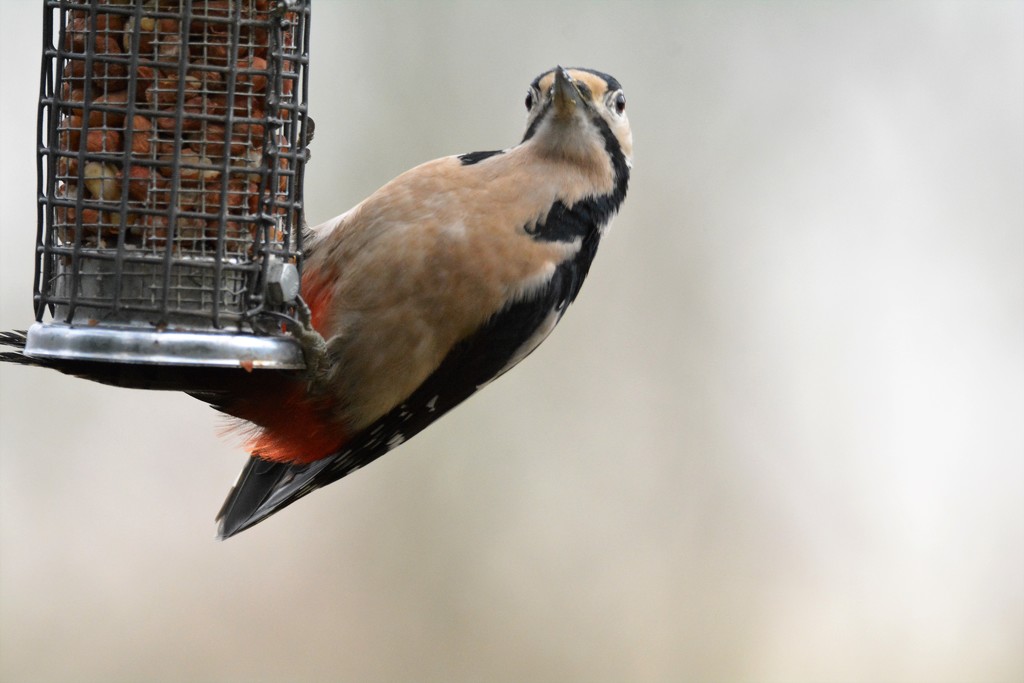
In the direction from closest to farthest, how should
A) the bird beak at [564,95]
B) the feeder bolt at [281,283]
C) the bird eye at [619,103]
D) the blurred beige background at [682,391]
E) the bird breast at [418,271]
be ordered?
the feeder bolt at [281,283], the bird breast at [418,271], the bird beak at [564,95], the bird eye at [619,103], the blurred beige background at [682,391]

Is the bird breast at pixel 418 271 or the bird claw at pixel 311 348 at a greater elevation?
the bird breast at pixel 418 271

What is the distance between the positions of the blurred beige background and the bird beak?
254 centimetres

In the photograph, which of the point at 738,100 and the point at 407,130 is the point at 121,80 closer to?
the point at 407,130

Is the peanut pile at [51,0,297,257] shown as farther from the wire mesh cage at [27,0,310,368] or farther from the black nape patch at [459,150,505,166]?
the black nape patch at [459,150,505,166]

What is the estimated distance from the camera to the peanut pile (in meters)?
2.74

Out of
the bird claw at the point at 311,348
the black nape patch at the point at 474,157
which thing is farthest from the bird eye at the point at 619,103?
the bird claw at the point at 311,348

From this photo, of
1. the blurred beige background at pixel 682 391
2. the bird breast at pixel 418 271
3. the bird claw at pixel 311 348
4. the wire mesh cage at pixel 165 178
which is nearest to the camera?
the wire mesh cage at pixel 165 178

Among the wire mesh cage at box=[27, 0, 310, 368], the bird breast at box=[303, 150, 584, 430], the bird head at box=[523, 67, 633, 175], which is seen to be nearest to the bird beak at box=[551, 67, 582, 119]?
the bird head at box=[523, 67, 633, 175]

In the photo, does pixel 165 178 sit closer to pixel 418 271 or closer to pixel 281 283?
pixel 281 283

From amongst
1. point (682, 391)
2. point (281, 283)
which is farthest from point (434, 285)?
point (682, 391)

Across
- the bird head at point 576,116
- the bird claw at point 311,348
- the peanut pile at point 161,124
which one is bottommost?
the bird claw at point 311,348

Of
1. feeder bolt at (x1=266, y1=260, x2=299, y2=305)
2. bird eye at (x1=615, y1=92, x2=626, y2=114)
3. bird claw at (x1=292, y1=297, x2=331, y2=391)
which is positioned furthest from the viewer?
bird eye at (x1=615, y1=92, x2=626, y2=114)

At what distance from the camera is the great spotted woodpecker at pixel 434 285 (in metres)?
3.37

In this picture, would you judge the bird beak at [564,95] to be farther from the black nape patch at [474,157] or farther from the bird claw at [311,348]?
the bird claw at [311,348]
